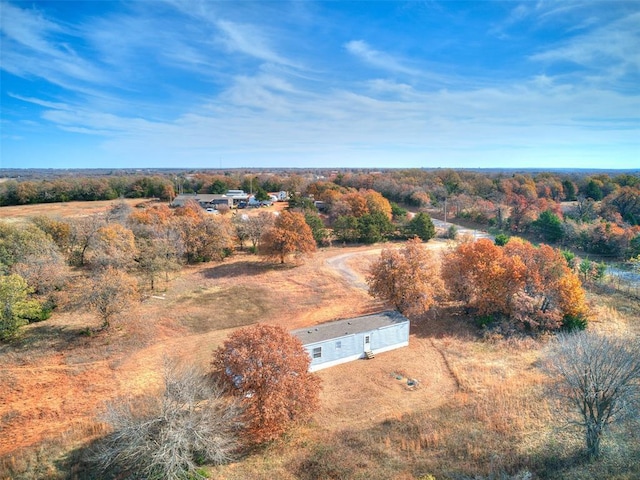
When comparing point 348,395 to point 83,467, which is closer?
point 83,467

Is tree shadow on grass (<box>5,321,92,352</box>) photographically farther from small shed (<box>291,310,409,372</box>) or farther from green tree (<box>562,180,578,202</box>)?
green tree (<box>562,180,578,202</box>)

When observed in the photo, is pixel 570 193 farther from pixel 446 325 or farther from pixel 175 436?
pixel 175 436

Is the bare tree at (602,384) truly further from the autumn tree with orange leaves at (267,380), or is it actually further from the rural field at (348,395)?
the autumn tree with orange leaves at (267,380)

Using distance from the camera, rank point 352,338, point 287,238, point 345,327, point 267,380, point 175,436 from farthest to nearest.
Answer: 1. point 287,238
2. point 345,327
3. point 352,338
4. point 267,380
5. point 175,436

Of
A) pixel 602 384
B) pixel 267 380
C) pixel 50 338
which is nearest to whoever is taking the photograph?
pixel 602 384

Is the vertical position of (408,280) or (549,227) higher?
(549,227)

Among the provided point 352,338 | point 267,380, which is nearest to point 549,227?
point 352,338

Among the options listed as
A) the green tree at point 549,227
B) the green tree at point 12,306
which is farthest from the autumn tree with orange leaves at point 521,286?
the green tree at point 12,306

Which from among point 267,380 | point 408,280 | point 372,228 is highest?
point 372,228
